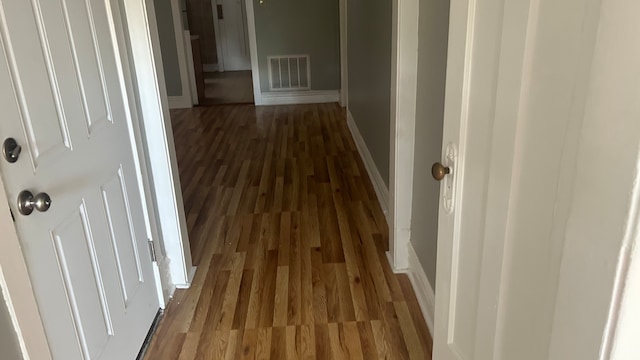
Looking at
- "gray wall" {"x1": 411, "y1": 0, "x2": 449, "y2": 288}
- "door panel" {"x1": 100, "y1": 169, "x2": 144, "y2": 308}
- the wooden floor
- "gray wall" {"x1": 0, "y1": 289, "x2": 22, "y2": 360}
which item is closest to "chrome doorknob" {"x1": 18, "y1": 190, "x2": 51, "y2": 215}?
"gray wall" {"x1": 0, "y1": 289, "x2": 22, "y2": 360}

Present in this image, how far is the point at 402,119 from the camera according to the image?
227 cm

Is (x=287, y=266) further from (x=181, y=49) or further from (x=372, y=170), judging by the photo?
(x=181, y=49)

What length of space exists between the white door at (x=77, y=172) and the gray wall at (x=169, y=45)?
4498mm

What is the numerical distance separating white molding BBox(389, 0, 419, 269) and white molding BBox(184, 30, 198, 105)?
15.7 ft

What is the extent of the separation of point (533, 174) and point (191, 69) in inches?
243

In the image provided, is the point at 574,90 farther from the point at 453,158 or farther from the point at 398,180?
the point at 398,180

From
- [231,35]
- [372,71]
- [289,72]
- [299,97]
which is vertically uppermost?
[372,71]

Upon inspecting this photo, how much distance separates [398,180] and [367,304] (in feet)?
1.99

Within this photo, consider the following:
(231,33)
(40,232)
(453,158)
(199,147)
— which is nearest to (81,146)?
(40,232)

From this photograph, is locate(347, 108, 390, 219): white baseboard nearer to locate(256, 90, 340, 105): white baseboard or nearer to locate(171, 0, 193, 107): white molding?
locate(256, 90, 340, 105): white baseboard

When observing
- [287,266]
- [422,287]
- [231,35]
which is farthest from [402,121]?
[231,35]

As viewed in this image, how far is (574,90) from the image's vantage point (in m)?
0.77

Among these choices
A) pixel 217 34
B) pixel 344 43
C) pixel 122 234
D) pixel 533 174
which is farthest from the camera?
pixel 217 34

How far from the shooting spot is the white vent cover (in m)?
6.38
